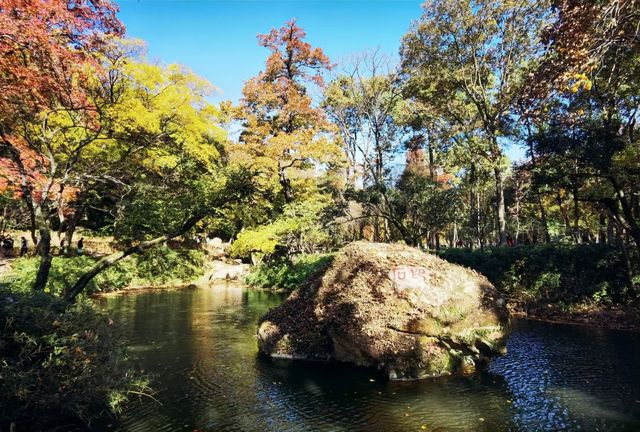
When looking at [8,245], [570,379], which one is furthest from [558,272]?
[8,245]

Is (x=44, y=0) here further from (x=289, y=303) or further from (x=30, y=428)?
(x=289, y=303)

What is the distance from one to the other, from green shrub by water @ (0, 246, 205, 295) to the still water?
29.4ft

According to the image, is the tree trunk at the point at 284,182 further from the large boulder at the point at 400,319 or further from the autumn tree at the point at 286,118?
the large boulder at the point at 400,319

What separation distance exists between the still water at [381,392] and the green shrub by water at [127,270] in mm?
8960

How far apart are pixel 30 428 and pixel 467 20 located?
1858 centimetres

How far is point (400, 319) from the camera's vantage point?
26.4 ft

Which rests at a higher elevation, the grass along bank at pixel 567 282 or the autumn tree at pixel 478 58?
the autumn tree at pixel 478 58

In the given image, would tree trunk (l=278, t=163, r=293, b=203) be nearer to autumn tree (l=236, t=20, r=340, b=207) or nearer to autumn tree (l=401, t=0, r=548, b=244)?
autumn tree (l=236, t=20, r=340, b=207)

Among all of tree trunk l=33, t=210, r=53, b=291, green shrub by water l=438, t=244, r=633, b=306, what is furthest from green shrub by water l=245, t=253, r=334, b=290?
tree trunk l=33, t=210, r=53, b=291

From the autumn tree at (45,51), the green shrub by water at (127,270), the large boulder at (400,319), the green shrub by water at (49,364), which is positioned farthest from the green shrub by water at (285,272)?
the green shrub by water at (49,364)

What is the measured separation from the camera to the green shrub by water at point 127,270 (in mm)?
17092

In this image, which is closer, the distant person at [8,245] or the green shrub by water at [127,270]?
the green shrub by water at [127,270]

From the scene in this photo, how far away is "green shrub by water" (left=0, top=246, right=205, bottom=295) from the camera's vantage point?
1709 centimetres

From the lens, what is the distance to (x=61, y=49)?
5.79 m
